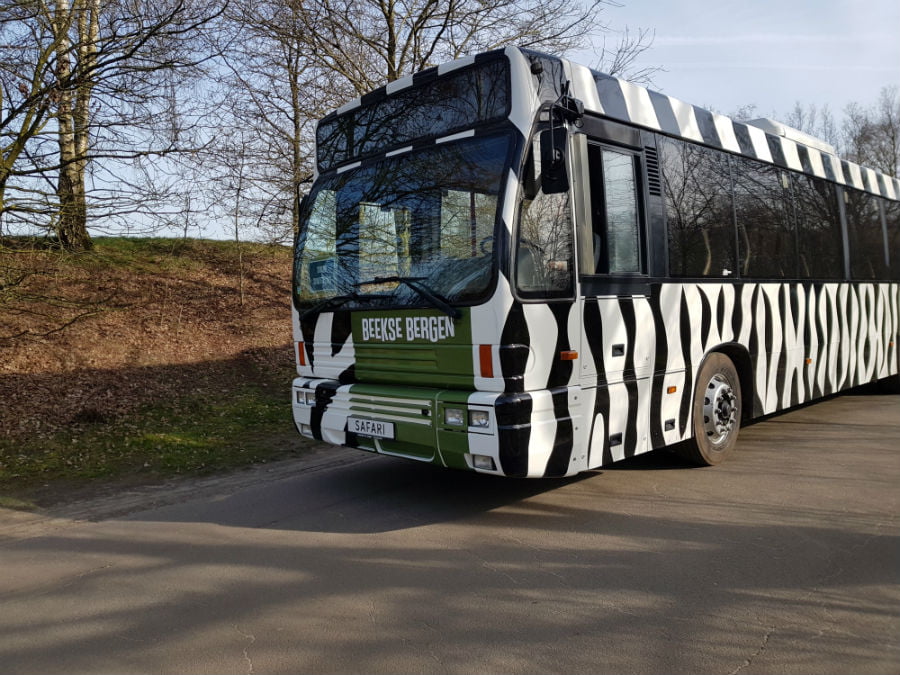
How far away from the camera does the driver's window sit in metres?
4.97

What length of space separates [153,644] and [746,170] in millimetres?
6721

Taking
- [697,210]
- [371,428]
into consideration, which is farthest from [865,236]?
[371,428]

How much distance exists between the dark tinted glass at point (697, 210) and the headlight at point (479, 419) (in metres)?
2.40

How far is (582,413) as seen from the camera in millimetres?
5273

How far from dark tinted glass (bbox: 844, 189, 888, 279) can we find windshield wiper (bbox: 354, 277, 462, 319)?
668 centimetres

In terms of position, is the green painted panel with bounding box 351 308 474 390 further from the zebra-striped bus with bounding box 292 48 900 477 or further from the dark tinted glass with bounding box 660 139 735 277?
the dark tinted glass with bounding box 660 139 735 277

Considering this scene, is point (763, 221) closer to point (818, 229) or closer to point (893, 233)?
point (818, 229)

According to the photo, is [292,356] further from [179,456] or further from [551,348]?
[551,348]

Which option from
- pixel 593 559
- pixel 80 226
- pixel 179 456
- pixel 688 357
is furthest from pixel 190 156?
pixel 593 559

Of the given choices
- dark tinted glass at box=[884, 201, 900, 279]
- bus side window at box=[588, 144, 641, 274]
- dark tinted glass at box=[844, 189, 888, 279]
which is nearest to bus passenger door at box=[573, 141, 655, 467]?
bus side window at box=[588, 144, 641, 274]

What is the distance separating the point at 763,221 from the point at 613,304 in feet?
9.64

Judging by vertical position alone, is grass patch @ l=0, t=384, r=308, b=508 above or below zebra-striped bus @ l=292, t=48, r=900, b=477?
below

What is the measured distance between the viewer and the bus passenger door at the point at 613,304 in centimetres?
537

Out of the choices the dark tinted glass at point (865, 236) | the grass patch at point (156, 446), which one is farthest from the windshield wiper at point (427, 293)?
A: the dark tinted glass at point (865, 236)
